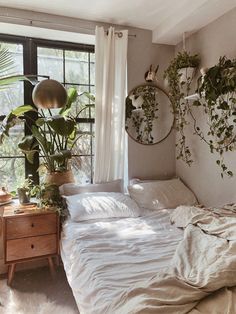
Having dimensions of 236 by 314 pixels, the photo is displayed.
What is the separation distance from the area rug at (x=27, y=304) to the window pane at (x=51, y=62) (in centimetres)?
213

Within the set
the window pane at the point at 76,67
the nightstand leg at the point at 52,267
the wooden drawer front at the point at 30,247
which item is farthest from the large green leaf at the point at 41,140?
the nightstand leg at the point at 52,267

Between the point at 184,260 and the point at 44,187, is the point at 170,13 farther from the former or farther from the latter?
the point at 184,260

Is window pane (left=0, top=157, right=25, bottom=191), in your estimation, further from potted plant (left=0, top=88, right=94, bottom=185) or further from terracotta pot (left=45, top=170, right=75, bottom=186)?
terracotta pot (left=45, top=170, right=75, bottom=186)

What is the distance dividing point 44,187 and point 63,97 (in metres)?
0.99

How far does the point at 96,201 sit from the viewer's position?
249cm

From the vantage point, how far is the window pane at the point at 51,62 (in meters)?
2.96

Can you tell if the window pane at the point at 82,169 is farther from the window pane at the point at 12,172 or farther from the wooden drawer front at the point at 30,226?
the wooden drawer front at the point at 30,226

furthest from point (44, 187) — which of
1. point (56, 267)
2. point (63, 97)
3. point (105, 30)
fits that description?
point (105, 30)

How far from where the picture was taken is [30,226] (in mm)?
2373

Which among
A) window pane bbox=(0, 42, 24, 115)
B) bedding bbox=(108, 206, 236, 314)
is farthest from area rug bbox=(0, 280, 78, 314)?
window pane bbox=(0, 42, 24, 115)

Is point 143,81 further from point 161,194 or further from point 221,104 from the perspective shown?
point 161,194

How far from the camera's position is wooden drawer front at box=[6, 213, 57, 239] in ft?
7.59

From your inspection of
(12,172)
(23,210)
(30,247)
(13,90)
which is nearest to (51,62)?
(13,90)

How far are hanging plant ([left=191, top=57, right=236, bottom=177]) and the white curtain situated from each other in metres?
0.83
